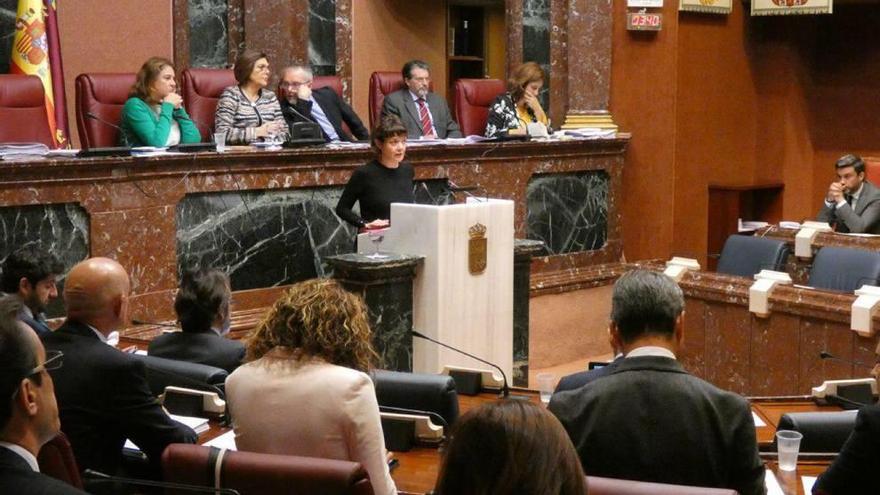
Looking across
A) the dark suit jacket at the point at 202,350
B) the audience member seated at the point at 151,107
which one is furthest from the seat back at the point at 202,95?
the dark suit jacket at the point at 202,350

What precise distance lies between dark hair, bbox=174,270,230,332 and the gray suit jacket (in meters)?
5.07

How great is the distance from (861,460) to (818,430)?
660 millimetres

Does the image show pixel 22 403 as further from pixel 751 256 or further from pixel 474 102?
pixel 474 102

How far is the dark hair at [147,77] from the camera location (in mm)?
6734

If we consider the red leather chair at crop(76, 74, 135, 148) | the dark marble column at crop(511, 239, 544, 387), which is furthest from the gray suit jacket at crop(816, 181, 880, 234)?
the red leather chair at crop(76, 74, 135, 148)

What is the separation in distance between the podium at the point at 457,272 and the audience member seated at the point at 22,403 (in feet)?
11.6

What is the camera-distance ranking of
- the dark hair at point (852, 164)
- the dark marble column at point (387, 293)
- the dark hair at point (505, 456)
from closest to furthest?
the dark hair at point (505, 456), the dark marble column at point (387, 293), the dark hair at point (852, 164)

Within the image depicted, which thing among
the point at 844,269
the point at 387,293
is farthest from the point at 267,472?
the point at 844,269

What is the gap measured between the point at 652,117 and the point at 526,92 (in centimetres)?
107

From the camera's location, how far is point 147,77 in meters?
6.76

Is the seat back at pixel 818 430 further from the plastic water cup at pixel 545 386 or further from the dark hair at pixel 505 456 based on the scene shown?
the dark hair at pixel 505 456

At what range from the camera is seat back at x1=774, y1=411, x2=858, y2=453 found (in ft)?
11.0

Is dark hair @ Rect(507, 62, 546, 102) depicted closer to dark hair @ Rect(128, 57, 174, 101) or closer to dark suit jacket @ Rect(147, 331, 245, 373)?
dark hair @ Rect(128, 57, 174, 101)

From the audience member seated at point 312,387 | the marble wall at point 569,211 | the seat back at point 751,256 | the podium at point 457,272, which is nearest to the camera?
the audience member seated at point 312,387
